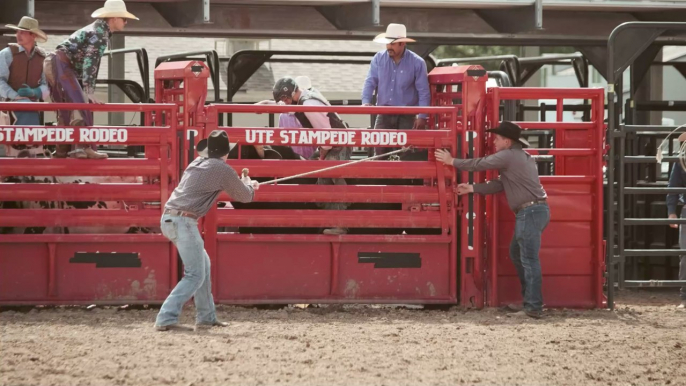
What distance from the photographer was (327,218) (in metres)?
8.80

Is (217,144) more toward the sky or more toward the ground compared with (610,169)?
more toward the sky

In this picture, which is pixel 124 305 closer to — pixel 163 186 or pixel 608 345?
pixel 163 186

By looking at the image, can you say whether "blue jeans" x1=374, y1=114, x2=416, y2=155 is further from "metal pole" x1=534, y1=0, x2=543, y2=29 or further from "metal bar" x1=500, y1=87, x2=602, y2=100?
"metal pole" x1=534, y1=0, x2=543, y2=29

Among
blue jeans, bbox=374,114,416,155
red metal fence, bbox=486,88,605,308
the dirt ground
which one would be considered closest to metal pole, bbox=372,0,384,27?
blue jeans, bbox=374,114,416,155

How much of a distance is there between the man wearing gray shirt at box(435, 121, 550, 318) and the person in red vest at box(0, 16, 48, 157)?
3675 mm

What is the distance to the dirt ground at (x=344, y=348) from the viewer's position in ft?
19.4

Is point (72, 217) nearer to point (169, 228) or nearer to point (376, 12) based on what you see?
point (169, 228)

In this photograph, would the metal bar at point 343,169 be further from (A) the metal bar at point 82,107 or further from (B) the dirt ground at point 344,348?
(B) the dirt ground at point 344,348

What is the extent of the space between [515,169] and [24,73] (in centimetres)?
440

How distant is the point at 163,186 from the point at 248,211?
0.73m

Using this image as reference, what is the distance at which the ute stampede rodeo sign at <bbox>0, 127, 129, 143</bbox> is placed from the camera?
8.50m

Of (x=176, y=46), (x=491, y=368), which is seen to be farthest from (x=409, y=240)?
(x=176, y=46)

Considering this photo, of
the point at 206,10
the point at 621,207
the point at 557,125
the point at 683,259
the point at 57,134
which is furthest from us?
the point at 206,10

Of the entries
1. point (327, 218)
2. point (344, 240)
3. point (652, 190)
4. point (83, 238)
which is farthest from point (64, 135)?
point (652, 190)
